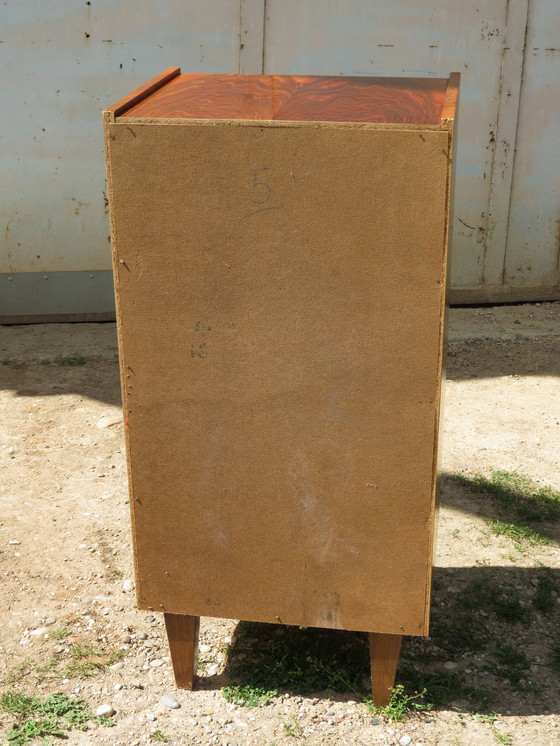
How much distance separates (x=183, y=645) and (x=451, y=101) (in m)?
1.67

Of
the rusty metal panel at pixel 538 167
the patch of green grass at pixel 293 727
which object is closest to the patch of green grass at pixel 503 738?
the patch of green grass at pixel 293 727

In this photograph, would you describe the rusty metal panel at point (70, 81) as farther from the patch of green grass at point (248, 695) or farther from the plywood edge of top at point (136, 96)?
the patch of green grass at point (248, 695)

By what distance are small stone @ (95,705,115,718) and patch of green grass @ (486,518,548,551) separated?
166 cm

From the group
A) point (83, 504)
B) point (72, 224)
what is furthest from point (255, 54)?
point (83, 504)

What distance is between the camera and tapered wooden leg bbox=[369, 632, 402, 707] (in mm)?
2494

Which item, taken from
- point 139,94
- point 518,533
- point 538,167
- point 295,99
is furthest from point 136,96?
point 538,167

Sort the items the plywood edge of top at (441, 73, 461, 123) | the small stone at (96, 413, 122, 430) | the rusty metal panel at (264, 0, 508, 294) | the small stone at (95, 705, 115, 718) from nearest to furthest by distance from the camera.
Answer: the plywood edge of top at (441, 73, 461, 123), the small stone at (95, 705, 115, 718), the small stone at (96, 413, 122, 430), the rusty metal panel at (264, 0, 508, 294)

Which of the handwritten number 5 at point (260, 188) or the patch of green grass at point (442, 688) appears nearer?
the handwritten number 5 at point (260, 188)

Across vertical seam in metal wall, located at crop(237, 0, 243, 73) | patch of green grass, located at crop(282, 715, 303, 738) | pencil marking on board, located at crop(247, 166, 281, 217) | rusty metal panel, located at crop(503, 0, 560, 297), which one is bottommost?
patch of green grass, located at crop(282, 715, 303, 738)

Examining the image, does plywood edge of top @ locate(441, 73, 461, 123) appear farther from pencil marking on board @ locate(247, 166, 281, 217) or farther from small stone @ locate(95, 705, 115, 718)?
small stone @ locate(95, 705, 115, 718)

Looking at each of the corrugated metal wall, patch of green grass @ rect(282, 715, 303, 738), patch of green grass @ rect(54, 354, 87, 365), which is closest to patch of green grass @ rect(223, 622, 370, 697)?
patch of green grass @ rect(282, 715, 303, 738)

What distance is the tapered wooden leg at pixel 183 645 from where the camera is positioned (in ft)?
8.53

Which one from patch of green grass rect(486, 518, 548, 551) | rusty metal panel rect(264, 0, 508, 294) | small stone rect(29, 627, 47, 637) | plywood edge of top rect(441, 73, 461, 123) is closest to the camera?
plywood edge of top rect(441, 73, 461, 123)

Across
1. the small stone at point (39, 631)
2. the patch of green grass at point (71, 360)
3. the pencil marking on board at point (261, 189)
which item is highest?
the pencil marking on board at point (261, 189)
